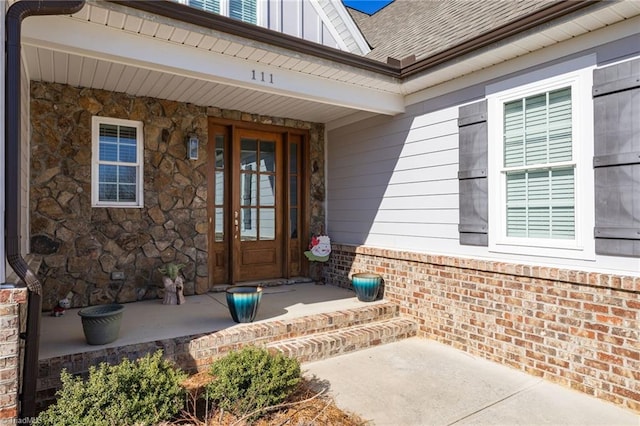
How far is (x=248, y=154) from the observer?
6.12 metres

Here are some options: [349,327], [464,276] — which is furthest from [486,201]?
[349,327]

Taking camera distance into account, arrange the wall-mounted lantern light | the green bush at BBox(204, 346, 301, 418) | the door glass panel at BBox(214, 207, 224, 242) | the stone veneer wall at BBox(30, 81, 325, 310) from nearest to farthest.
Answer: the green bush at BBox(204, 346, 301, 418) → the stone veneer wall at BBox(30, 81, 325, 310) → the wall-mounted lantern light → the door glass panel at BBox(214, 207, 224, 242)

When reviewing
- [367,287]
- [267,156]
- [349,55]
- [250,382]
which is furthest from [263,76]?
[250,382]

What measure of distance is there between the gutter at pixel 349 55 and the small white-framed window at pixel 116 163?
223 cm

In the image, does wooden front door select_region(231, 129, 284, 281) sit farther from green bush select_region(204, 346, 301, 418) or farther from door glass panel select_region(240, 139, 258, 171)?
green bush select_region(204, 346, 301, 418)

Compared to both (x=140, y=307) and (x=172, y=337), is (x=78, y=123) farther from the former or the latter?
(x=172, y=337)

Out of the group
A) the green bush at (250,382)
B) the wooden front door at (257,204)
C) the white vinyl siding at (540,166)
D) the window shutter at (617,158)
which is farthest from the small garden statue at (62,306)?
the window shutter at (617,158)

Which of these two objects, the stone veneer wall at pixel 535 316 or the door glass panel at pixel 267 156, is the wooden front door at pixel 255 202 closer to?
the door glass panel at pixel 267 156

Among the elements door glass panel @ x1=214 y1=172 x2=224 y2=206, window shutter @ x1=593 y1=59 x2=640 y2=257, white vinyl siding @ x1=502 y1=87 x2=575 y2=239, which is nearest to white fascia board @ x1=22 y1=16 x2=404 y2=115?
white vinyl siding @ x1=502 y1=87 x2=575 y2=239

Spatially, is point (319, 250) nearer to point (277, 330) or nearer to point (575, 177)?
point (277, 330)

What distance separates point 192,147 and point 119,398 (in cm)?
356

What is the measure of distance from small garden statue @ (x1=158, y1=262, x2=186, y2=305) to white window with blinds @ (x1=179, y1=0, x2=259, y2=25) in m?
3.50

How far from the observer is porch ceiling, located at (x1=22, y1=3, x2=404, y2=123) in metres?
3.16

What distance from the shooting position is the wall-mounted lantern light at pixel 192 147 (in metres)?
5.32
